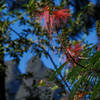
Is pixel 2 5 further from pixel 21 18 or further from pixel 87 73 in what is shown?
pixel 87 73

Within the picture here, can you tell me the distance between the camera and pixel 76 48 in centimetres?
219

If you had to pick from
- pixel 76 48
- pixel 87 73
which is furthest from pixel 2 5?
pixel 87 73

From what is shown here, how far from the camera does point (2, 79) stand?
3484 mm

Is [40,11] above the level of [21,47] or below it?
above

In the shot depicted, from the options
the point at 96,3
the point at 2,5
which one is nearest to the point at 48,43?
the point at 2,5

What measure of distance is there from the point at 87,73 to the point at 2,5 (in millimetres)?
1390

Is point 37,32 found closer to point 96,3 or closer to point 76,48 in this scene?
point 76,48

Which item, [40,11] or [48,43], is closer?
[40,11]

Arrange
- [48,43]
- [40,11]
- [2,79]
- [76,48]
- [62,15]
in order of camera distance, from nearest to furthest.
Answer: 1. [62,15]
2. [40,11]
3. [76,48]
4. [48,43]
5. [2,79]

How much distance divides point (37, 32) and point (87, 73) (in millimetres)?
1389

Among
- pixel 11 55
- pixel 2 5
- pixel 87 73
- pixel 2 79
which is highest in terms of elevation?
pixel 2 5

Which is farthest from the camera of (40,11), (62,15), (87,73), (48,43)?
(48,43)

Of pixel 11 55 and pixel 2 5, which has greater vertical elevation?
pixel 2 5

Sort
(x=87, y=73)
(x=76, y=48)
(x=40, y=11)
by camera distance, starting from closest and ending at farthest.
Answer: (x=87, y=73) → (x=40, y=11) → (x=76, y=48)
